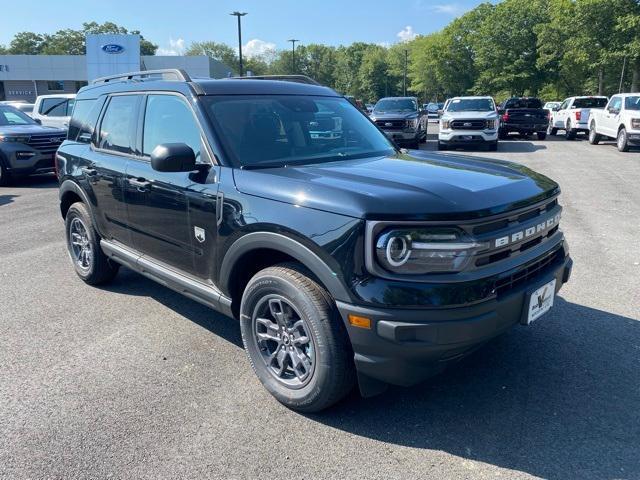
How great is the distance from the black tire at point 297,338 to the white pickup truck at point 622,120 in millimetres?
17024

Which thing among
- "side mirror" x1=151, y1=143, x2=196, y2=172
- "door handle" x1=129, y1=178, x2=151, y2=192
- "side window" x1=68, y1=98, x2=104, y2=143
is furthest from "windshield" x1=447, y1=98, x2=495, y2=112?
"side mirror" x1=151, y1=143, x2=196, y2=172

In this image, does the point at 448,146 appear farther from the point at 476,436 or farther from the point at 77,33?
the point at 77,33

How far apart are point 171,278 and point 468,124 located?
49.3ft

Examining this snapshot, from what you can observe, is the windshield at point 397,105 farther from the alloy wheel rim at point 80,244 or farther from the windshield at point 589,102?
the alloy wheel rim at point 80,244

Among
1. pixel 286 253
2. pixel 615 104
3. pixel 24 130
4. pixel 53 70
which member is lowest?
pixel 286 253

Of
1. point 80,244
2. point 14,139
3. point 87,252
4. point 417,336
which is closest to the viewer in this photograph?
point 417,336

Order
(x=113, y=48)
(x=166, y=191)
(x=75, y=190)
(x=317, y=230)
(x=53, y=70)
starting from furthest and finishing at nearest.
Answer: (x=53, y=70) → (x=113, y=48) → (x=75, y=190) → (x=166, y=191) → (x=317, y=230)

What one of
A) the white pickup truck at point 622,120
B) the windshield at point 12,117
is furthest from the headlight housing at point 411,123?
the windshield at point 12,117

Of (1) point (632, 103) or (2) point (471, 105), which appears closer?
(1) point (632, 103)

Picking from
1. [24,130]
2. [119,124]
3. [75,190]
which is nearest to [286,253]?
[119,124]

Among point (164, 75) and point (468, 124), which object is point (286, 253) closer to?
point (164, 75)

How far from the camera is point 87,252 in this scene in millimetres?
5188

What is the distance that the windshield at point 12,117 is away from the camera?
1278 cm

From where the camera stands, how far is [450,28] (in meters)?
66.8
